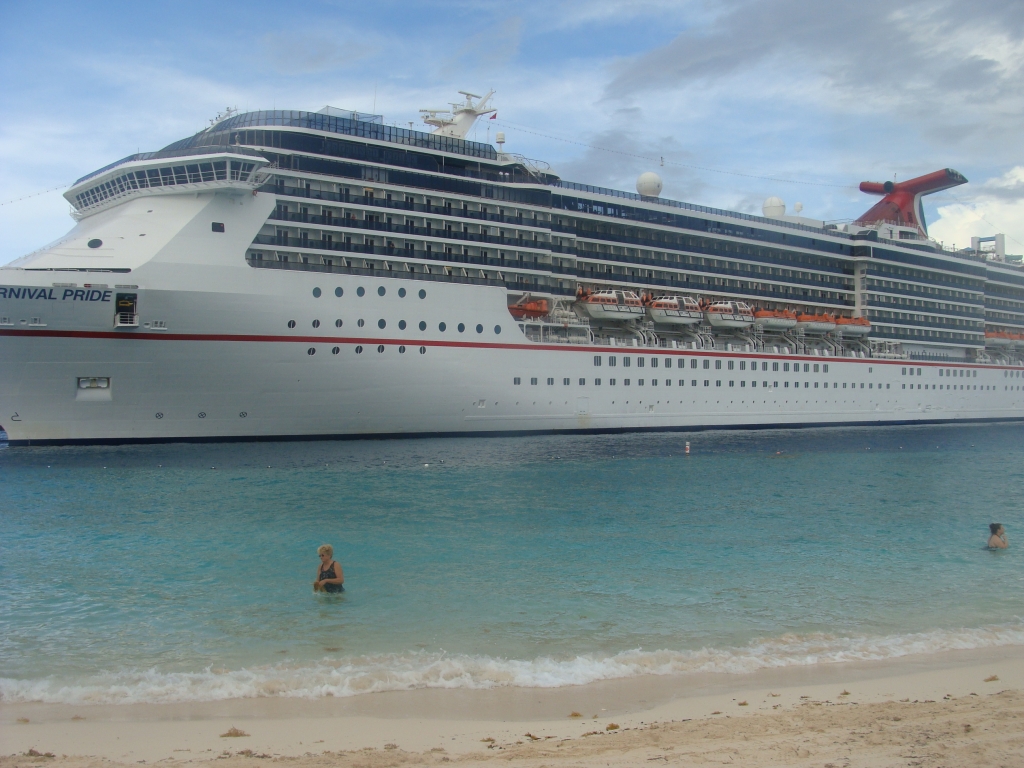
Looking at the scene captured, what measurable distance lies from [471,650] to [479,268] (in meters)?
27.3

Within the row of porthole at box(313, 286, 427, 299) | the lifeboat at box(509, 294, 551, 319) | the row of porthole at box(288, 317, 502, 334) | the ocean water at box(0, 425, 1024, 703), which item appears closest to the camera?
Result: the ocean water at box(0, 425, 1024, 703)

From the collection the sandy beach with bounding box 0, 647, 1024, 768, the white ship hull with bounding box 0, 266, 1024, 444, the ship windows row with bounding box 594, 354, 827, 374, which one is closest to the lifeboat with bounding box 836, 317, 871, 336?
the ship windows row with bounding box 594, 354, 827, 374

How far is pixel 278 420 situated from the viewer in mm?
29672

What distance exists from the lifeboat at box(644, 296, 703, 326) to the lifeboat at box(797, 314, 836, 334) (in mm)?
10170

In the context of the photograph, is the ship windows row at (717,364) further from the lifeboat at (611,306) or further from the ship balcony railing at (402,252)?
the ship balcony railing at (402,252)

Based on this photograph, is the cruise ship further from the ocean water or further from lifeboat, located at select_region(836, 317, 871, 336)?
the ocean water

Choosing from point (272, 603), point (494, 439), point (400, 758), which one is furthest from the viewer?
point (494, 439)

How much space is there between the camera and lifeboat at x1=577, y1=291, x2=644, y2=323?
131 ft

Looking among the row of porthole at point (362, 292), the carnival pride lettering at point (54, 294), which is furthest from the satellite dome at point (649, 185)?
the carnival pride lettering at point (54, 294)

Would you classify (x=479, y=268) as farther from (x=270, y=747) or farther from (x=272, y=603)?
(x=270, y=747)

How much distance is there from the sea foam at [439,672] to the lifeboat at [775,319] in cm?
3868

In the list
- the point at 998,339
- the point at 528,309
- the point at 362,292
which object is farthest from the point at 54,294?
the point at 998,339

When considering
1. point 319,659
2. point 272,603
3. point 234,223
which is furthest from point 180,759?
point 234,223

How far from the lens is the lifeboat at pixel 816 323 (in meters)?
49.9
